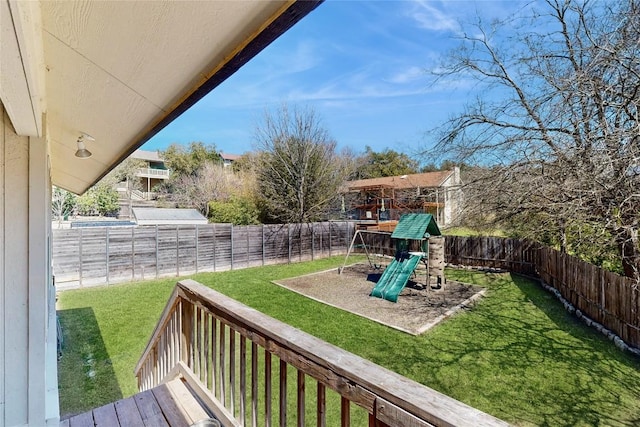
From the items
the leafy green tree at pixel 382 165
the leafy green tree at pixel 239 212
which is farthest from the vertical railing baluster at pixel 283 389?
the leafy green tree at pixel 382 165

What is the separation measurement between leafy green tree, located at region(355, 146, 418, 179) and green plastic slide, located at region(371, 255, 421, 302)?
17.5 metres

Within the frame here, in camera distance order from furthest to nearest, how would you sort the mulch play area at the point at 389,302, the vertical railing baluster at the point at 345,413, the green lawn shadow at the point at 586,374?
the mulch play area at the point at 389,302, the green lawn shadow at the point at 586,374, the vertical railing baluster at the point at 345,413

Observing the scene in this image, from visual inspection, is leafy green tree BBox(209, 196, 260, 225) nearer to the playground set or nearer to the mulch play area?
the mulch play area

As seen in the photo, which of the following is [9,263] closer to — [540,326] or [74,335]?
[74,335]

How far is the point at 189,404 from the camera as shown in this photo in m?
1.94

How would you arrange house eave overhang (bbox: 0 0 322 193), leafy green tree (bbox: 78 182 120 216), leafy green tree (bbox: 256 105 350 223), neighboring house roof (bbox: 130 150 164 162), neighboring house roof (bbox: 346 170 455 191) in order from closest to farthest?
1. house eave overhang (bbox: 0 0 322 193)
2. leafy green tree (bbox: 256 105 350 223)
3. leafy green tree (bbox: 78 182 120 216)
4. neighboring house roof (bbox: 346 170 455 191)
5. neighboring house roof (bbox: 130 150 164 162)

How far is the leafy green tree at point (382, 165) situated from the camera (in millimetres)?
26266

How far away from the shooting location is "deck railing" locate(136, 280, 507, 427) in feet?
2.46

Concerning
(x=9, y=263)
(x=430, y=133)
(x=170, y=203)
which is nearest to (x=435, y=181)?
(x=430, y=133)

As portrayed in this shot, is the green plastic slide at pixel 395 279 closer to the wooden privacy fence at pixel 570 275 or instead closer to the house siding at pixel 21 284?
the wooden privacy fence at pixel 570 275

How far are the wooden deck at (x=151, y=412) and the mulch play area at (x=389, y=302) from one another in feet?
14.5

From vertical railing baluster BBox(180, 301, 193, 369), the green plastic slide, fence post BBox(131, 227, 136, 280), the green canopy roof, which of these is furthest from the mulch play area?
vertical railing baluster BBox(180, 301, 193, 369)

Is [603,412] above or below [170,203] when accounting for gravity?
below

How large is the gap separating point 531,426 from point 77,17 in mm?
4587
